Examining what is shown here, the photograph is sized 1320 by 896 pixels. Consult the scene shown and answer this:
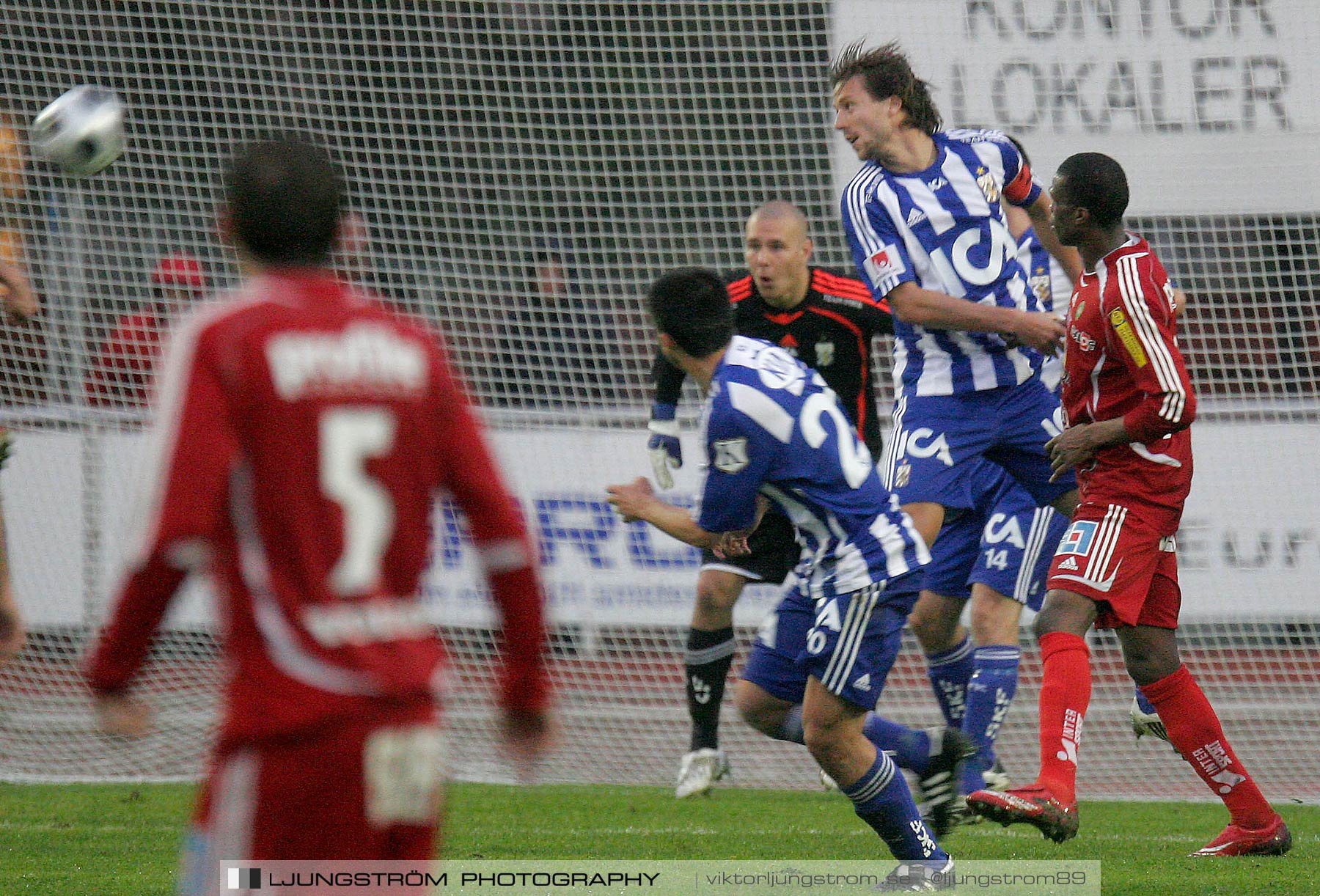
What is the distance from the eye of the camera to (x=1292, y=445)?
8.52 metres

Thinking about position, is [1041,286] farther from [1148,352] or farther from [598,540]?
[598,540]

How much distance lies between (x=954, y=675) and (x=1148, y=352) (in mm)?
1768

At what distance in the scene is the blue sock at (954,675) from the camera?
5.63m

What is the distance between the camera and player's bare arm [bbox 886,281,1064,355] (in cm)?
498

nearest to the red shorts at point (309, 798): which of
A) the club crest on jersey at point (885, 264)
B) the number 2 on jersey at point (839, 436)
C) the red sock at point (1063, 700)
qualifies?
the number 2 on jersey at point (839, 436)

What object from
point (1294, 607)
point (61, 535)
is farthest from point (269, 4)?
point (1294, 607)

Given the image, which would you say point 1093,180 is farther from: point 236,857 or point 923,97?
point 236,857

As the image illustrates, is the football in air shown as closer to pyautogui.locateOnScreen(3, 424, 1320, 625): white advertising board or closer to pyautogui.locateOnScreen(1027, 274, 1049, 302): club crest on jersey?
pyautogui.locateOnScreen(3, 424, 1320, 625): white advertising board

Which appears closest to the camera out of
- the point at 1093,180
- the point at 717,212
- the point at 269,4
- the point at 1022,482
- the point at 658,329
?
the point at 658,329

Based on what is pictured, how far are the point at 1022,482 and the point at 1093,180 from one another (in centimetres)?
132

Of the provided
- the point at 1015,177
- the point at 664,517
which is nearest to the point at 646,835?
the point at 664,517

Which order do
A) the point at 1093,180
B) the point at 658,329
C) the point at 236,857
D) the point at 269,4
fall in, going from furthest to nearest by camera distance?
the point at 269,4 → the point at 1093,180 → the point at 658,329 → the point at 236,857

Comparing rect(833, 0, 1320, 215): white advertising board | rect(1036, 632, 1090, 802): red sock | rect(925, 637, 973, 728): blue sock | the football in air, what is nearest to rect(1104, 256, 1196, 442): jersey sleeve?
rect(1036, 632, 1090, 802): red sock

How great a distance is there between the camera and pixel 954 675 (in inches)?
222
